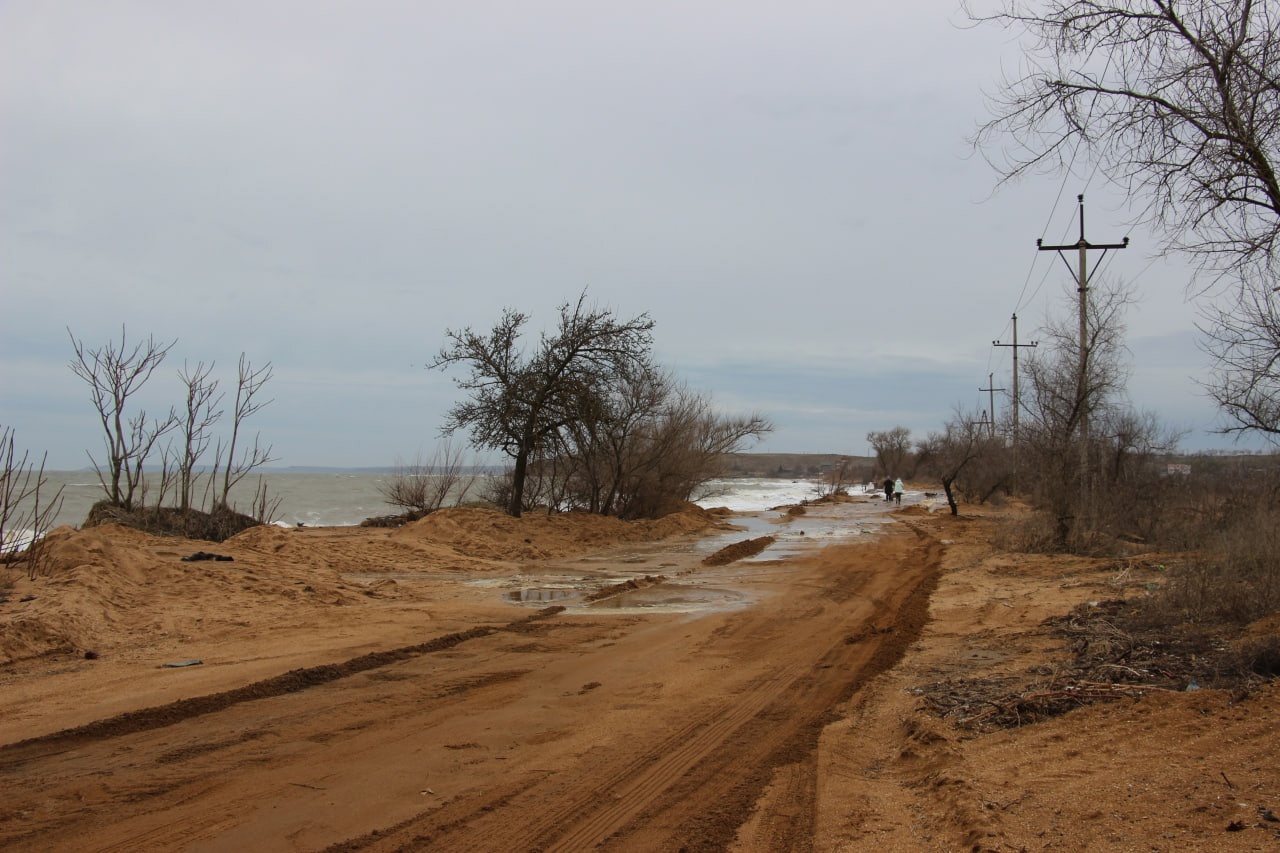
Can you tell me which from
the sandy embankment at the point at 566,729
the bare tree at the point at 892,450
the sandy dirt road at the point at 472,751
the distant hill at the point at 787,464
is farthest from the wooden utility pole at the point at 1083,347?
the distant hill at the point at 787,464

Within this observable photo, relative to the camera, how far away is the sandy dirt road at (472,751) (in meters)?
4.58

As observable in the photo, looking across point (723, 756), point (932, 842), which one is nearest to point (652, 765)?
point (723, 756)

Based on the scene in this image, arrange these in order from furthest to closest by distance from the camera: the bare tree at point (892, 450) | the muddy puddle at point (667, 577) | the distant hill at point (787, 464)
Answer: the distant hill at point (787, 464)
the bare tree at point (892, 450)
the muddy puddle at point (667, 577)

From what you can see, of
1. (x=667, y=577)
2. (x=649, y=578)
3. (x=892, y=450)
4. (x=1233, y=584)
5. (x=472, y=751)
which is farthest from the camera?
(x=892, y=450)

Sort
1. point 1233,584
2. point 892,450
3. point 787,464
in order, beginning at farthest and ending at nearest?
1. point 787,464
2. point 892,450
3. point 1233,584

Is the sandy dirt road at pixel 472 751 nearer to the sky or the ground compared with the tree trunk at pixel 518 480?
nearer to the ground

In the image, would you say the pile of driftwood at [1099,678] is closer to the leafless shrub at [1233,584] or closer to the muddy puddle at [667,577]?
the leafless shrub at [1233,584]

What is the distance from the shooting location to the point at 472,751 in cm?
593

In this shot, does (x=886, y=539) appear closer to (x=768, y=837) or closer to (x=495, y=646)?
(x=495, y=646)

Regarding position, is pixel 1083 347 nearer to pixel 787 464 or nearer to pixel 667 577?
pixel 667 577

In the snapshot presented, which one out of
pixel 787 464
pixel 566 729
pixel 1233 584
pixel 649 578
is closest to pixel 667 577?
pixel 649 578

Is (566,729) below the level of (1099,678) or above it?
below

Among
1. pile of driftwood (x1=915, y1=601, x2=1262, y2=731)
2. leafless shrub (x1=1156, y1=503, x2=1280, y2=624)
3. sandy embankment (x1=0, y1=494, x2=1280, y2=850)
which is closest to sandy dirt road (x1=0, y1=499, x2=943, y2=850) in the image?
sandy embankment (x1=0, y1=494, x2=1280, y2=850)

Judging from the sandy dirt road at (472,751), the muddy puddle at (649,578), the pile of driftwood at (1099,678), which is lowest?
the muddy puddle at (649,578)
